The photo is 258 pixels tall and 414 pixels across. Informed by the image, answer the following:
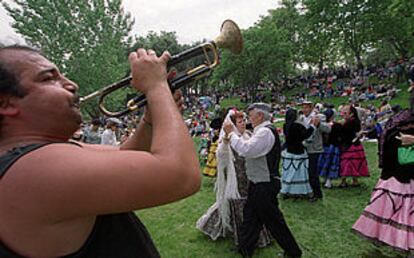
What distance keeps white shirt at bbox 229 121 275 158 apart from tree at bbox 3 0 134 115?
21.4 metres

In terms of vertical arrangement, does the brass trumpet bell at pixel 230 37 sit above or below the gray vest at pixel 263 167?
above

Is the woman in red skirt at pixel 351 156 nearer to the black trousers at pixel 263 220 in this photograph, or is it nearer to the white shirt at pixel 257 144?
the black trousers at pixel 263 220

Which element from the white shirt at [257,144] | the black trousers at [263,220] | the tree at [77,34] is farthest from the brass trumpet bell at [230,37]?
the tree at [77,34]

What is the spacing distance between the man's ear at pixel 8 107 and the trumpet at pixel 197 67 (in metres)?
0.44

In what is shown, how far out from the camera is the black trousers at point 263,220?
455cm

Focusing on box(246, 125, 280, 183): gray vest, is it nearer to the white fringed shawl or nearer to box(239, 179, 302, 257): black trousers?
box(239, 179, 302, 257): black trousers

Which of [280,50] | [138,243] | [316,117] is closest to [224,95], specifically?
[280,50]

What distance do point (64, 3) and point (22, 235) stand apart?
27360 mm

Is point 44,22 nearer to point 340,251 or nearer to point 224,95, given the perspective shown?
point 340,251

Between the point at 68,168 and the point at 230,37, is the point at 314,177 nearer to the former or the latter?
the point at 230,37

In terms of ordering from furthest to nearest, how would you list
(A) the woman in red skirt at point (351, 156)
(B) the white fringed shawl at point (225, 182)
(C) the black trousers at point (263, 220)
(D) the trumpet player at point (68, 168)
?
1. (A) the woman in red skirt at point (351, 156)
2. (B) the white fringed shawl at point (225, 182)
3. (C) the black trousers at point (263, 220)
4. (D) the trumpet player at point (68, 168)

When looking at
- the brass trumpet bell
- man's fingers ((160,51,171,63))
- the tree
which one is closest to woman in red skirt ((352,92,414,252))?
the brass trumpet bell

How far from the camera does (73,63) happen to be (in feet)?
80.9

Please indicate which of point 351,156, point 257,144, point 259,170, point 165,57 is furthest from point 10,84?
point 351,156
